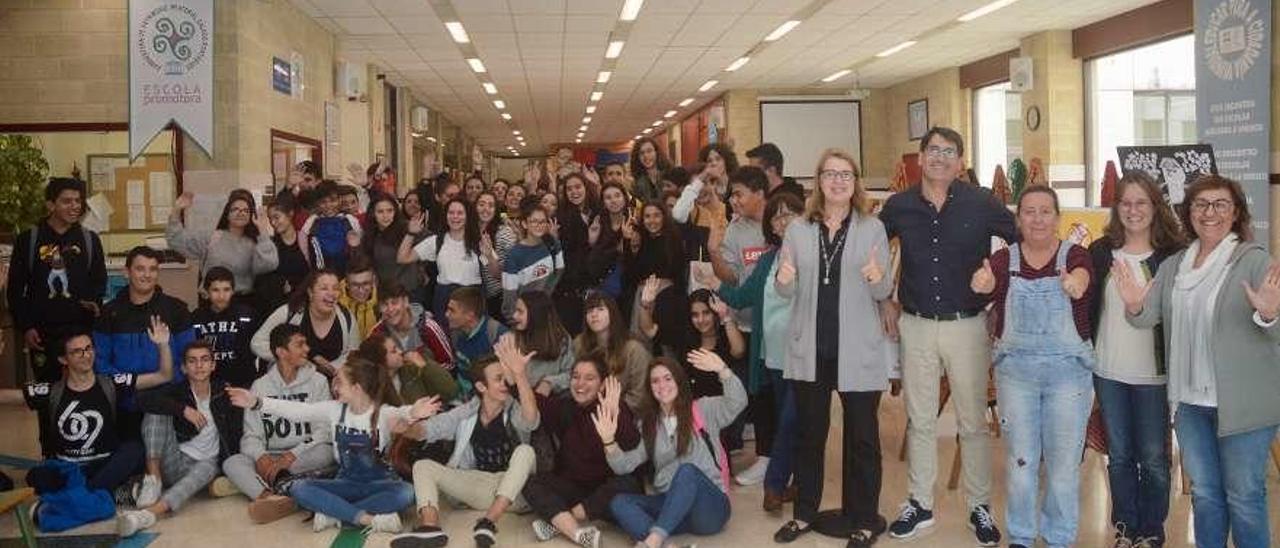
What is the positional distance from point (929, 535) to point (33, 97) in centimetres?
804

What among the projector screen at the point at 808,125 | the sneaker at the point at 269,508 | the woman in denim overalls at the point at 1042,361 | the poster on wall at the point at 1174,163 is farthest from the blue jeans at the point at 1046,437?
the projector screen at the point at 808,125

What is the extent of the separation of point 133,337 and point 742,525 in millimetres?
3440

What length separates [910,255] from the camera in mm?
4664

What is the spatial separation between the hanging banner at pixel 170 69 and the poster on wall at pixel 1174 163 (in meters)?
6.84

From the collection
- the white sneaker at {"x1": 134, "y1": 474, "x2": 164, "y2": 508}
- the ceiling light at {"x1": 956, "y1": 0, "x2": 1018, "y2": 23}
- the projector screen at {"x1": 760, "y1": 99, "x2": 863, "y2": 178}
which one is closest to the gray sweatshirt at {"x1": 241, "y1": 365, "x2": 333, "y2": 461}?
the white sneaker at {"x1": 134, "y1": 474, "x2": 164, "y2": 508}

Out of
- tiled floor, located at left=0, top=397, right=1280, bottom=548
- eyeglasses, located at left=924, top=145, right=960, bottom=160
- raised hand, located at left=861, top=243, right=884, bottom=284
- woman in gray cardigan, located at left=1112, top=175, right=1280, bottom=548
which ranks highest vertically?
eyeglasses, located at left=924, top=145, right=960, bottom=160

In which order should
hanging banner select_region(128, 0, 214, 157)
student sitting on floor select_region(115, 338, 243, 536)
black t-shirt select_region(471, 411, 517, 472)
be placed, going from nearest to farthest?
black t-shirt select_region(471, 411, 517, 472), student sitting on floor select_region(115, 338, 243, 536), hanging banner select_region(128, 0, 214, 157)

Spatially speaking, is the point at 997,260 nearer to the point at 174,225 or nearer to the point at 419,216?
the point at 419,216

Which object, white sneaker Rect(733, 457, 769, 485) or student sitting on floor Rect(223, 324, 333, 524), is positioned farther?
white sneaker Rect(733, 457, 769, 485)

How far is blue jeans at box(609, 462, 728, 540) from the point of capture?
4.78 metres

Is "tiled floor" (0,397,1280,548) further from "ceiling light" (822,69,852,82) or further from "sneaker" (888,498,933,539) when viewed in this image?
"ceiling light" (822,69,852,82)

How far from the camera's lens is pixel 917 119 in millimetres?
19719

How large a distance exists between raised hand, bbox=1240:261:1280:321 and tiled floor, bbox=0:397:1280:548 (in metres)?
1.40

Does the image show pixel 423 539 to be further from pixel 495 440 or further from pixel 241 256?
pixel 241 256
